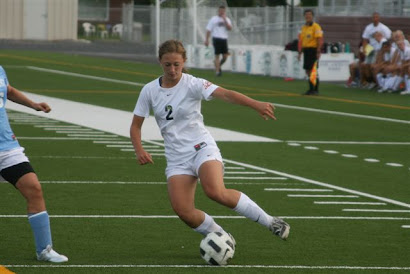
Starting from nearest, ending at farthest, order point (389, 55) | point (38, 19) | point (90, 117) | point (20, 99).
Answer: point (20, 99) → point (90, 117) → point (389, 55) → point (38, 19)

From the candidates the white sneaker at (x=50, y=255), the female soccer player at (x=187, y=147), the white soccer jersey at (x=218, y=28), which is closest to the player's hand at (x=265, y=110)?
the female soccer player at (x=187, y=147)

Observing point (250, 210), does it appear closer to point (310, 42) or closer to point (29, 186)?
Answer: point (29, 186)

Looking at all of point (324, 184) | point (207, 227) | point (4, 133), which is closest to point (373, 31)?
point (324, 184)

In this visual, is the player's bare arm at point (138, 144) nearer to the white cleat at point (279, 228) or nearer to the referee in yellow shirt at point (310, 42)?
the white cleat at point (279, 228)

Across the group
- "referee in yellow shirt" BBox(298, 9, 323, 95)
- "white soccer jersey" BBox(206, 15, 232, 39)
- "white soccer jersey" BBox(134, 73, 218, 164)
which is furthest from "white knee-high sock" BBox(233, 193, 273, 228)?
"white soccer jersey" BBox(206, 15, 232, 39)

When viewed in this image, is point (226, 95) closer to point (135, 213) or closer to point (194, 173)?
point (194, 173)

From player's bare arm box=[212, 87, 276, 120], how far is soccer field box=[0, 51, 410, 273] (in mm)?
1184

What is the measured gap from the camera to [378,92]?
100 feet

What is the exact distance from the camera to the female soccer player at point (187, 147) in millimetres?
9609

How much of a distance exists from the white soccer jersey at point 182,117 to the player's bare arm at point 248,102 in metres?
0.17

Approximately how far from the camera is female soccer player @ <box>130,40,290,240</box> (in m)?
9.61

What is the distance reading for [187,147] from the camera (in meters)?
9.77

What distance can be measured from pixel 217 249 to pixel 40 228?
1.37 meters

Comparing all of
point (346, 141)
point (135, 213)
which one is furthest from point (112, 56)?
point (135, 213)
